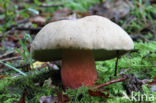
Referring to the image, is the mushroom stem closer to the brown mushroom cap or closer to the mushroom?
the mushroom

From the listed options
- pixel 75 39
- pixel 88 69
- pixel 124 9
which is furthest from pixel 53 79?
pixel 124 9

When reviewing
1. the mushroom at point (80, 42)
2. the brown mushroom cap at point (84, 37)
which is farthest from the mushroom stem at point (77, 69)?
the brown mushroom cap at point (84, 37)

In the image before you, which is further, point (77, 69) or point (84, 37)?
point (77, 69)

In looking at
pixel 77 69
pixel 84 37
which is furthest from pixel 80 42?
pixel 77 69

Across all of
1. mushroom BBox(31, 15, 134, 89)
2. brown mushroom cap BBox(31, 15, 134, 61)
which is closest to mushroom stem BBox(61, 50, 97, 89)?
mushroom BBox(31, 15, 134, 89)

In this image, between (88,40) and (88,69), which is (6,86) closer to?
(88,69)

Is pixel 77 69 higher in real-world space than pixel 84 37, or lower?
lower

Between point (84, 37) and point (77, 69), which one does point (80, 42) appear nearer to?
point (84, 37)

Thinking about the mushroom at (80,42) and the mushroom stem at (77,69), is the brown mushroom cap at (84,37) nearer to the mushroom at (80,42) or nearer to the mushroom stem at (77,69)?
the mushroom at (80,42)
